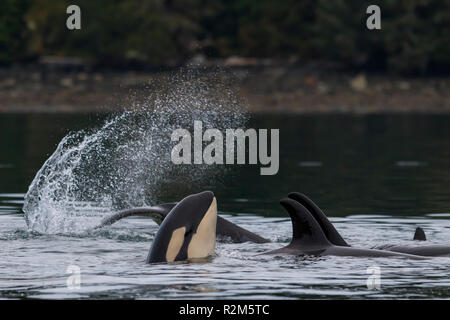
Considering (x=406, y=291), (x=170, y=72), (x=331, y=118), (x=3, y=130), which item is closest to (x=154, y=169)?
(x=406, y=291)

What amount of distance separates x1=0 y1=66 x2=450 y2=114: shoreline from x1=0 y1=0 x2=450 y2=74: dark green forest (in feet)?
4.46

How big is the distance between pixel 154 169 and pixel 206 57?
39.9 meters

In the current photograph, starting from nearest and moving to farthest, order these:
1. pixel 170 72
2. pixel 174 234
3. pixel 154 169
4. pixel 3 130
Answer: pixel 174 234 → pixel 154 169 → pixel 3 130 → pixel 170 72

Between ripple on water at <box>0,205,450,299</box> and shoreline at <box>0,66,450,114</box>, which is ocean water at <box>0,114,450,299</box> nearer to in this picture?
ripple on water at <box>0,205,450,299</box>

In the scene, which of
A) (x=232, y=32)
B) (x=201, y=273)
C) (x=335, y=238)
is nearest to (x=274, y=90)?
(x=232, y=32)

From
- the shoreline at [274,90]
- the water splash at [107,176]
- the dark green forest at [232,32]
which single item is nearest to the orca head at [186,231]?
the water splash at [107,176]

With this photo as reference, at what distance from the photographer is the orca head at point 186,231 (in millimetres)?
14750

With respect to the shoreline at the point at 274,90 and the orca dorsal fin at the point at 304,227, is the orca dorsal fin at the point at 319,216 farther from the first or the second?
the shoreline at the point at 274,90

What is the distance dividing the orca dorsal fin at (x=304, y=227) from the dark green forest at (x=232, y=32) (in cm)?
4913

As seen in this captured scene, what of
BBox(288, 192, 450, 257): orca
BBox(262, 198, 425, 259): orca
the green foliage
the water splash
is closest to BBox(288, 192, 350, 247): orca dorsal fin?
BBox(288, 192, 450, 257): orca

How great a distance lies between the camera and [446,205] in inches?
909

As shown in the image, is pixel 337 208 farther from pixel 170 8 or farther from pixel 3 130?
pixel 170 8

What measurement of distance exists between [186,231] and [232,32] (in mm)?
57485

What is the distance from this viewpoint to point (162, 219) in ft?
57.3
